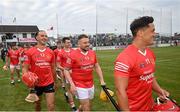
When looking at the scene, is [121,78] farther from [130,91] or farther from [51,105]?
[51,105]

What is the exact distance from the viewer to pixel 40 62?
785 centimetres

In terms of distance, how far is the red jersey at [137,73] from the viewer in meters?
3.73

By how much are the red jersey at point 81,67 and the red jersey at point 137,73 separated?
3.32 m

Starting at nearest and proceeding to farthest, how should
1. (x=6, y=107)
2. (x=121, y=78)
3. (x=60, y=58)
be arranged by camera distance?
(x=121, y=78) → (x=6, y=107) → (x=60, y=58)

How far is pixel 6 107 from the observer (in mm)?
10633

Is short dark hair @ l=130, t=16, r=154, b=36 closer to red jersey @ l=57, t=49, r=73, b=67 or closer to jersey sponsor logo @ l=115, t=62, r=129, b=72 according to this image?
jersey sponsor logo @ l=115, t=62, r=129, b=72

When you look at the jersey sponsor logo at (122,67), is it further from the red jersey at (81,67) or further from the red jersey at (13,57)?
the red jersey at (13,57)

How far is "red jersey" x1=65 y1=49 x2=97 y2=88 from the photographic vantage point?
7.45 meters

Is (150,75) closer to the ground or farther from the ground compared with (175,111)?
farther from the ground

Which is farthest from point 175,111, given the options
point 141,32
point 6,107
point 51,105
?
point 6,107

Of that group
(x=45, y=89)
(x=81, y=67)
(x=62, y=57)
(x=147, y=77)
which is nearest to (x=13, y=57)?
(x=62, y=57)

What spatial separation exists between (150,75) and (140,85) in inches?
9.0

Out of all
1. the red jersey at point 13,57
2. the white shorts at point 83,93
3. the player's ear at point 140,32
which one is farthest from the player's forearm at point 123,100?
the red jersey at point 13,57

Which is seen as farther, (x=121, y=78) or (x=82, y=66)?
(x=82, y=66)
